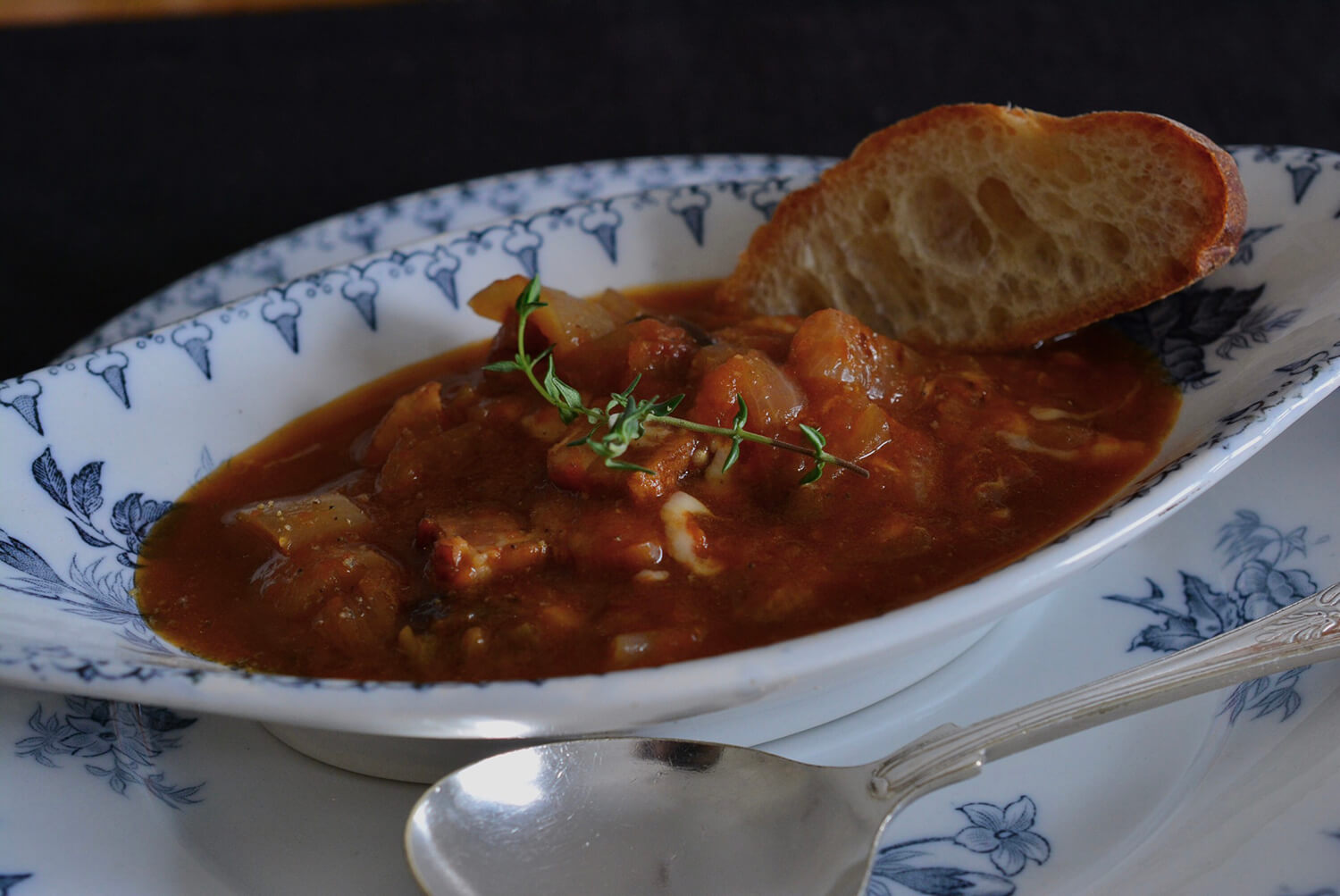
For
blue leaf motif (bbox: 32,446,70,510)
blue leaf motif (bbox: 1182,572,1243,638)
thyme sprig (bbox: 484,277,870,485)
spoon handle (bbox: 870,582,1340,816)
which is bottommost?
blue leaf motif (bbox: 1182,572,1243,638)

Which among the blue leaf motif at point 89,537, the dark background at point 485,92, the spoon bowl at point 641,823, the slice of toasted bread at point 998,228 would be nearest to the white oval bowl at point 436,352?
the blue leaf motif at point 89,537

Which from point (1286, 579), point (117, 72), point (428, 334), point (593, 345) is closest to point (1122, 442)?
point (1286, 579)

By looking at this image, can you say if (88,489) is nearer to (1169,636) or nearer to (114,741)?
(114,741)

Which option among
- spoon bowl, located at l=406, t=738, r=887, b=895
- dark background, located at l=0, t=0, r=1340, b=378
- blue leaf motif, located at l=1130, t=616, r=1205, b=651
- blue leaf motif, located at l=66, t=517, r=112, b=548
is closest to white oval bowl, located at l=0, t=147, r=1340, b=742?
blue leaf motif, located at l=66, t=517, r=112, b=548

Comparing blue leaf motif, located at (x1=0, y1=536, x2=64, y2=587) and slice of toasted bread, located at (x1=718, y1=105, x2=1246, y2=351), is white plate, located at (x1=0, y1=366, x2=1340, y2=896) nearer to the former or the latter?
blue leaf motif, located at (x1=0, y1=536, x2=64, y2=587)

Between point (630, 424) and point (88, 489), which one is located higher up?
point (630, 424)

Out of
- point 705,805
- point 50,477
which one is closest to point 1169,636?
point 705,805
